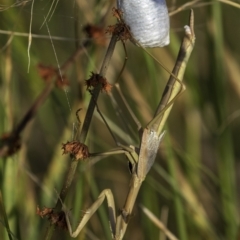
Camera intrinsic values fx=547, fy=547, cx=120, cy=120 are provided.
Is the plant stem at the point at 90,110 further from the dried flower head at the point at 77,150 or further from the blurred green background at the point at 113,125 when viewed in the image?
the blurred green background at the point at 113,125

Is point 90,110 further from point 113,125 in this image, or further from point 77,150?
point 113,125

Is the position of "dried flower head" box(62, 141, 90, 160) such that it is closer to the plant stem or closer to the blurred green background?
the plant stem

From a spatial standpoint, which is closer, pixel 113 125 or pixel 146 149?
pixel 146 149

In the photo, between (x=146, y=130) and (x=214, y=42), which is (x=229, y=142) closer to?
(x=214, y=42)

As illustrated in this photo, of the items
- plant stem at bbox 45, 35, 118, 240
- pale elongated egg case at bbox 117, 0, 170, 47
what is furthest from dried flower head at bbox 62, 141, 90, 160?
pale elongated egg case at bbox 117, 0, 170, 47

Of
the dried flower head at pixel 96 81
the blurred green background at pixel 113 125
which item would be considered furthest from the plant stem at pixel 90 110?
the blurred green background at pixel 113 125

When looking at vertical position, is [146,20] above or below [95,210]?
above

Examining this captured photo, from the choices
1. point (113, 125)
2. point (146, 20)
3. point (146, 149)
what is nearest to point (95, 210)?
point (146, 149)
